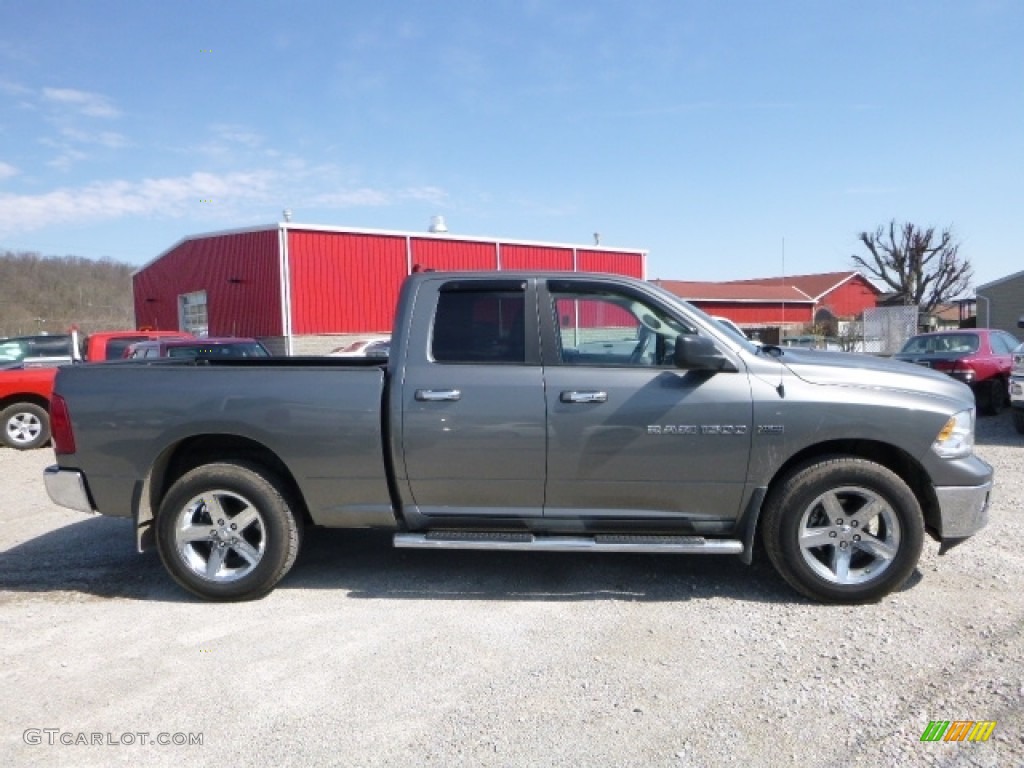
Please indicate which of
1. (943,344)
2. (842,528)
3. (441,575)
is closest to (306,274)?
(943,344)

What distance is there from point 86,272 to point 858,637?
264ft

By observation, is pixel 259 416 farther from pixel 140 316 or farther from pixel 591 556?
pixel 140 316

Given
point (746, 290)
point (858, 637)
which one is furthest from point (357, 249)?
point (746, 290)

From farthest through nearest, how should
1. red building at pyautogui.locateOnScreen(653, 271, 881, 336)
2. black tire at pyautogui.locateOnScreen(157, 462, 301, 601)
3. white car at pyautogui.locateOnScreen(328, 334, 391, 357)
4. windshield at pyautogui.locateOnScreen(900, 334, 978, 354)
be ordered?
red building at pyautogui.locateOnScreen(653, 271, 881, 336)
white car at pyautogui.locateOnScreen(328, 334, 391, 357)
windshield at pyautogui.locateOnScreen(900, 334, 978, 354)
black tire at pyautogui.locateOnScreen(157, 462, 301, 601)

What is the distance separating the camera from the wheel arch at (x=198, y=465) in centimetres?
435

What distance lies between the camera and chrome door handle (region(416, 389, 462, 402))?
409cm

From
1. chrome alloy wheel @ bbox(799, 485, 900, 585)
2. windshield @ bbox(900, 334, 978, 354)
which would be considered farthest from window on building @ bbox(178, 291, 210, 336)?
chrome alloy wheel @ bbox(799, 485, 900, 585)

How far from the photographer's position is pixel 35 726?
119 inches

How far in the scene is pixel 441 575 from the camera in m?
4.65

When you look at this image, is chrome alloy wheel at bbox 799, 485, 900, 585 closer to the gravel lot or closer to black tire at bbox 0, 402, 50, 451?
the gravel lot

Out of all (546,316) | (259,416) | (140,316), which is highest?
(140,316)

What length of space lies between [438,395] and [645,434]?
121 centimetres

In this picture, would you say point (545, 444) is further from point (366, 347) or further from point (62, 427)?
point (366, 347)

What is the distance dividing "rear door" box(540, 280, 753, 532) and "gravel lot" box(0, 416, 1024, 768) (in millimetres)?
596
